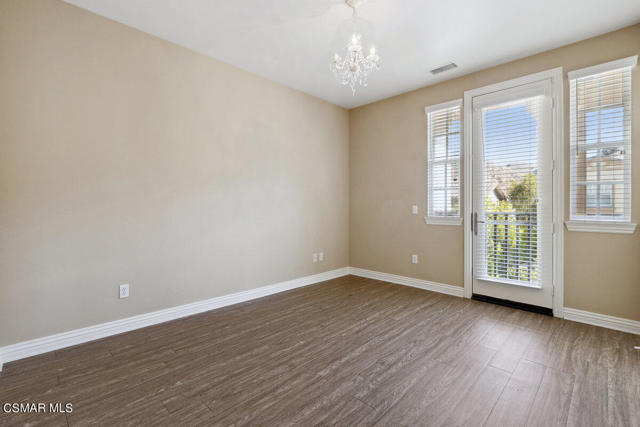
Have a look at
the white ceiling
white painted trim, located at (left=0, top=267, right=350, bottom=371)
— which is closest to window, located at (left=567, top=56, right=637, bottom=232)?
the white ceiling

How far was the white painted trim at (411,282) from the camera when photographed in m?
4.01

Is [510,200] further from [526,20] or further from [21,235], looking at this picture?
[21,235]

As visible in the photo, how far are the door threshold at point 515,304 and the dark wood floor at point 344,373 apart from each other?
105 mm

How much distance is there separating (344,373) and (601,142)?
10.9 feet

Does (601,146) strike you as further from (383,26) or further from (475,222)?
(383,26)

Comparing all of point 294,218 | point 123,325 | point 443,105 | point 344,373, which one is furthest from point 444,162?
point 123,325

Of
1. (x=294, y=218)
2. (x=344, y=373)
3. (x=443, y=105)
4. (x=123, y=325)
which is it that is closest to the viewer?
(x=344, y=373)

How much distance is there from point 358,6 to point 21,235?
11.1 feet

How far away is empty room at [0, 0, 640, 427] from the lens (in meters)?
2.00

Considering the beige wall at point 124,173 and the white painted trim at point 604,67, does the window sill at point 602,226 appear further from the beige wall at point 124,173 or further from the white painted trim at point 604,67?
the beige wall at point 124,173

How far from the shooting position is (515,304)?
3.47 m

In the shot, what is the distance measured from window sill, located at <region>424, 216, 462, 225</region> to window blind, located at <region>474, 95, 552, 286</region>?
0.94ft

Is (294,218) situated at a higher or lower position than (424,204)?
lower

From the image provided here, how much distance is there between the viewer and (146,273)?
298 centimetres
